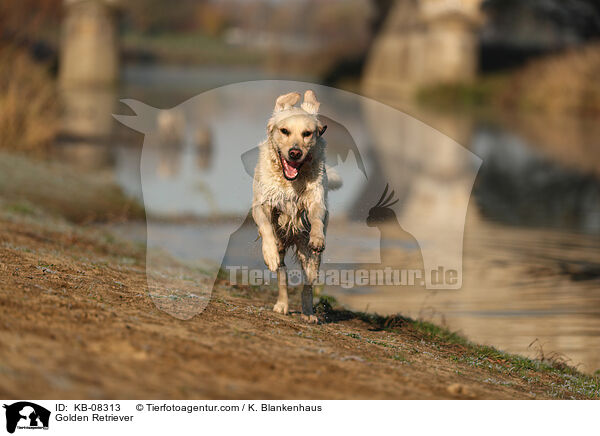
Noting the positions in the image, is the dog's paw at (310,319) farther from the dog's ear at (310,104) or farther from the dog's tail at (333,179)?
the dog's ear at (310,104)

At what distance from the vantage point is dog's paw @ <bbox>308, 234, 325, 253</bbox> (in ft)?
27.3

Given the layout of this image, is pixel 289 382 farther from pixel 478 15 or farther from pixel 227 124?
pixel 478 15

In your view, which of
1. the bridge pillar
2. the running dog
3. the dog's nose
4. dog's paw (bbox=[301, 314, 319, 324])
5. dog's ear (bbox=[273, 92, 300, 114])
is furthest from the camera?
the bridge pillar

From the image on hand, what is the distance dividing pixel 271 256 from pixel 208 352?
5.98ft

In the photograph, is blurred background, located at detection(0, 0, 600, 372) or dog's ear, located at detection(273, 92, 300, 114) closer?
dog's ear, located at detection(273, 92, 300, 114)

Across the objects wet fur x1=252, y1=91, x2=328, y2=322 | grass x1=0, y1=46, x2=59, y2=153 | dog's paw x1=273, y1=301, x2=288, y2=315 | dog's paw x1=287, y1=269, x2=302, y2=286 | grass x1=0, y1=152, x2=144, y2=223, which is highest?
grass x1=0, y1=46, x2=59, y2=153

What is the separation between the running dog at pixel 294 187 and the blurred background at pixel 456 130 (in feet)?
7.79

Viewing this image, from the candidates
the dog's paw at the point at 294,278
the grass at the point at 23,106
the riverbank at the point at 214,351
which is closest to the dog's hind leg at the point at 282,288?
the riverbank at the point at 214,351

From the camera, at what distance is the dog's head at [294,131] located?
8156 mm

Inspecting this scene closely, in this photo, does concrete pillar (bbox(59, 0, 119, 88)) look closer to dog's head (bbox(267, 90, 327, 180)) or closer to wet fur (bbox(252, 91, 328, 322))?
wet fur (bbox(252, 91, 328, 322))

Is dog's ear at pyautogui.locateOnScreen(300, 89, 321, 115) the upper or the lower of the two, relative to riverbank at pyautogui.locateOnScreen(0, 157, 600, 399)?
upper

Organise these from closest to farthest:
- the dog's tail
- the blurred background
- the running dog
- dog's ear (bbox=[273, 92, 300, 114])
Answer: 1. the running dog
2. dog's ear (bbox=[273, 92, 300, 114])
3. the dog's tail
4. the blurred background

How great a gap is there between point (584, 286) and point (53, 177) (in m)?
10.8
